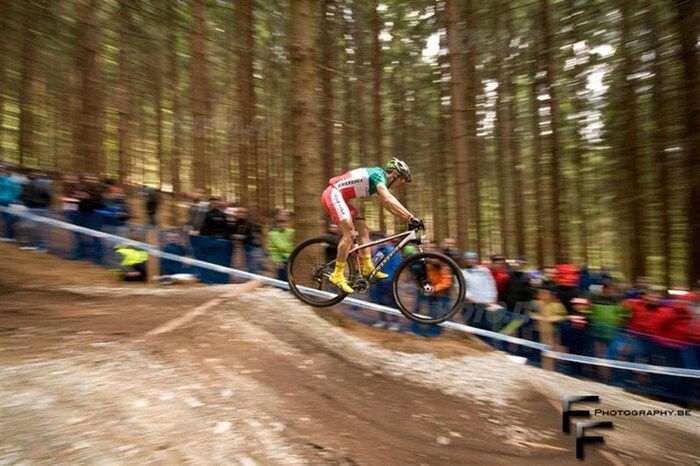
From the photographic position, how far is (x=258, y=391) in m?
4.82

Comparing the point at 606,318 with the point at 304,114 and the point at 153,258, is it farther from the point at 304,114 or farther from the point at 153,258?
the point at 153,258

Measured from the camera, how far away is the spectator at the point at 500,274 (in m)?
8.65

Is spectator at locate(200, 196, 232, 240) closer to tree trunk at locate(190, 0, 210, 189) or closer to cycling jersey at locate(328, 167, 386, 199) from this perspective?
tree trunk at locate(190, 0, 210, 189)

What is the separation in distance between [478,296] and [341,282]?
3107mm

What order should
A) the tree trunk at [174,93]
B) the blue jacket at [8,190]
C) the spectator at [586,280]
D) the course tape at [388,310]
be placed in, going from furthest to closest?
the tree trunk at [174,93] < the spectator at [586,280] < the blue jacket at [8,190] < the course tape at [388,310]

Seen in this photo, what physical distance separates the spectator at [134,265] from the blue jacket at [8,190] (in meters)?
3.62

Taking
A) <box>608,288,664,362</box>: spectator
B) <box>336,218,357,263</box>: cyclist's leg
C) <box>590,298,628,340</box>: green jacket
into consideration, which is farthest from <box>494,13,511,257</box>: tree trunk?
<box>336,218,357,263</box>: cyclist's leg

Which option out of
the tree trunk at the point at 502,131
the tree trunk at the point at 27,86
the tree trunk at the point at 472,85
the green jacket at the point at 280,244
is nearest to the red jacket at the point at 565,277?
the tree trunk at the point at 472,85

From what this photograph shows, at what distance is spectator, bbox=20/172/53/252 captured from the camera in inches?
401

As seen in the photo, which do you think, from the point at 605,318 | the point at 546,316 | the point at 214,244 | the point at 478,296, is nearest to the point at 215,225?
the point at 214,244

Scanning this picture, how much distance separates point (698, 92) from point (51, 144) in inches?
979

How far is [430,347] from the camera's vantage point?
24.5 feet

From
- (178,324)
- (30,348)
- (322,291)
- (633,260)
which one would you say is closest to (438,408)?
(322,291)

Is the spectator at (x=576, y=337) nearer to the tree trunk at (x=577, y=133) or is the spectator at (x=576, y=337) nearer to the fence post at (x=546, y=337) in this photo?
the fence post at (x=546, y=337)
